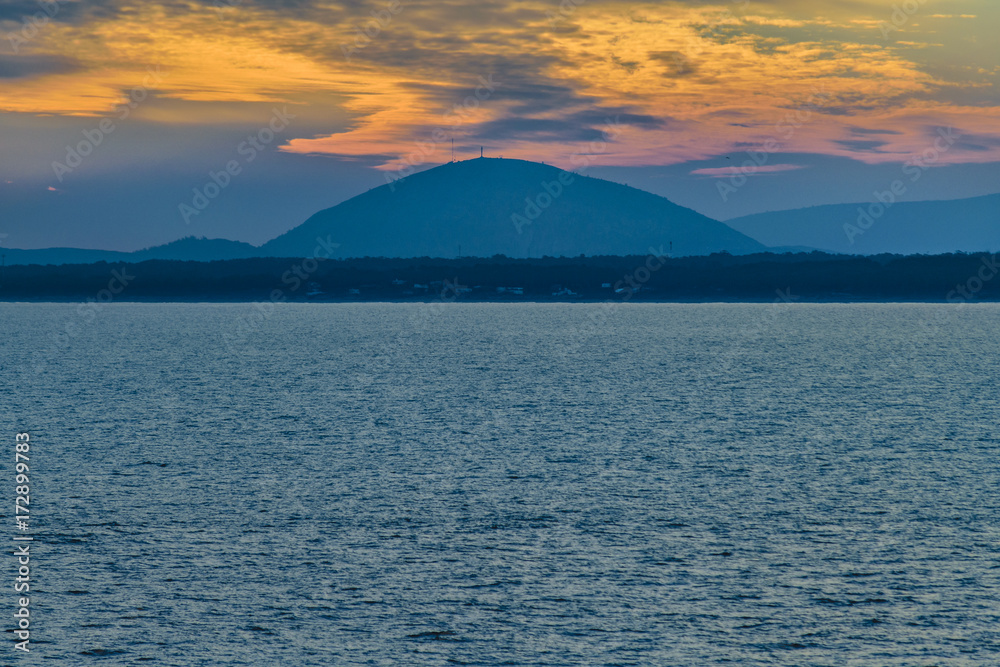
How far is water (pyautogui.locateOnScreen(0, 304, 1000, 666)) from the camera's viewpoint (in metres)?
16.2

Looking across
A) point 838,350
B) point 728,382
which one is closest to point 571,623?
point 728,382

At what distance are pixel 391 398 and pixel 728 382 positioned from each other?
992 inches

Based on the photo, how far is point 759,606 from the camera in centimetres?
1769

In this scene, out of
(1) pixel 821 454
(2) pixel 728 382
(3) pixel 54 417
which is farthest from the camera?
(2) pixel 728 382

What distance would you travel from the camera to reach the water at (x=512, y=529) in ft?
53.2

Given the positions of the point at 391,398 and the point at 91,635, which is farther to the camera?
the point at 391,398

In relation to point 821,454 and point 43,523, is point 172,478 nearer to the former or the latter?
point 43,523

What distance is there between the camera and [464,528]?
23.8m

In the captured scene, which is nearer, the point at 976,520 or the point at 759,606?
the point at 759,606

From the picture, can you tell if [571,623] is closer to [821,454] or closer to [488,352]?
[821,454]

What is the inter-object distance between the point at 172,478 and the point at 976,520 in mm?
22705

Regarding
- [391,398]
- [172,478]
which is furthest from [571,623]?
[391,398]

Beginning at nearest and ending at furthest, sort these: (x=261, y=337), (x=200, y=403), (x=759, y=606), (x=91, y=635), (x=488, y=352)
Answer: (x=91, y=635) → (x=759, y=606) → (x=200, y=403) → (x=488, y=352) → (x=261, y=337)

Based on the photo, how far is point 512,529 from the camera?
2373cm
